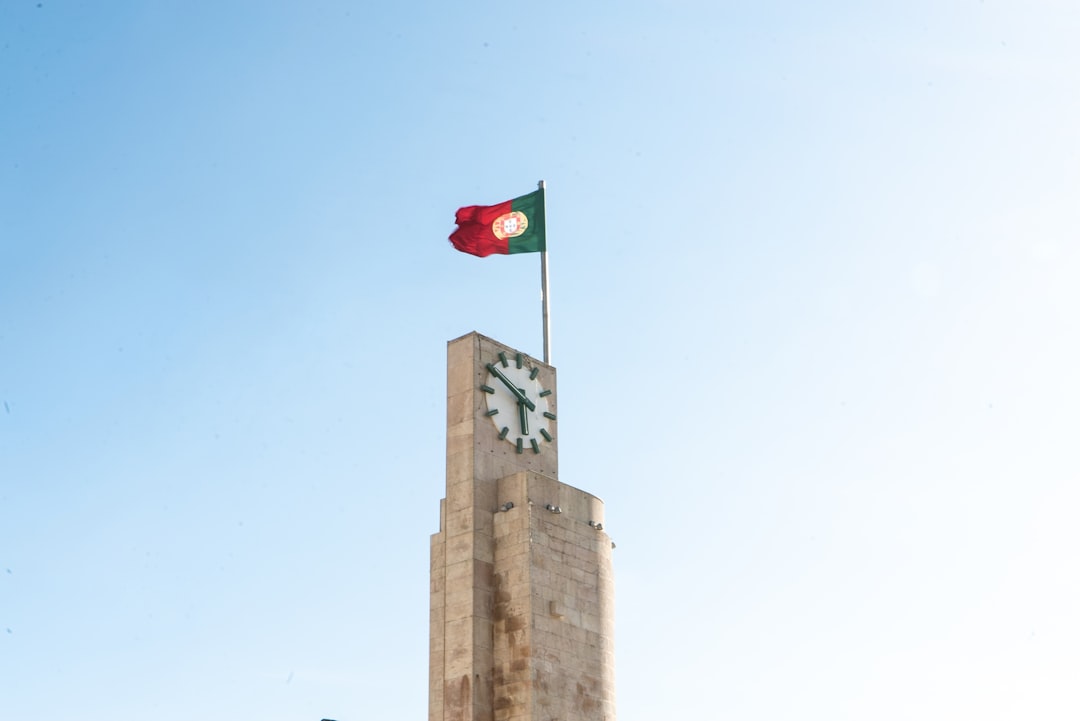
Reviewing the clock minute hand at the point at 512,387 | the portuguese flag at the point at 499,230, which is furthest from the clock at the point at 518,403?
the portuguese flag at the point at 499,230

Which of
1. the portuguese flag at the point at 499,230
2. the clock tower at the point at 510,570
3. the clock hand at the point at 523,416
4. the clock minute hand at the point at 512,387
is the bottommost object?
the clock tower at the point at 510,570

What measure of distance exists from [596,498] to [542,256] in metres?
5.75

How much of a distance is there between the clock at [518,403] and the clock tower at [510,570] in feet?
0.08

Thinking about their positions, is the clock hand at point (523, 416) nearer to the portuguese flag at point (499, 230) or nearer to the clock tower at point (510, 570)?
the clock tower at point (510, 570)

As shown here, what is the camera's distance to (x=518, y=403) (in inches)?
1174

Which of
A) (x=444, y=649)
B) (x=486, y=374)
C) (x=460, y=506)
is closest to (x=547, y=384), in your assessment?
(x=486, y=374)

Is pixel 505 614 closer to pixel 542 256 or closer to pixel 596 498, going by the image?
pixel 596 498

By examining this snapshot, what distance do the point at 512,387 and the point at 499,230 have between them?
4.40 m

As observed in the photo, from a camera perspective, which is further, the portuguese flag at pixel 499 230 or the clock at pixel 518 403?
the portuguese flag at pixel 499 230

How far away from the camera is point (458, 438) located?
28828 millimetres

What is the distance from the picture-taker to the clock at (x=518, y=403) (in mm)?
29359

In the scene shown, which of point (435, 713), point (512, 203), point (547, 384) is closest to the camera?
point (435, 713)

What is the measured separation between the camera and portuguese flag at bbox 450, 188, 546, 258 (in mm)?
32688

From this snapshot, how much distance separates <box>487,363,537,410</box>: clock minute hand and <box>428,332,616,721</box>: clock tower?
25mm
